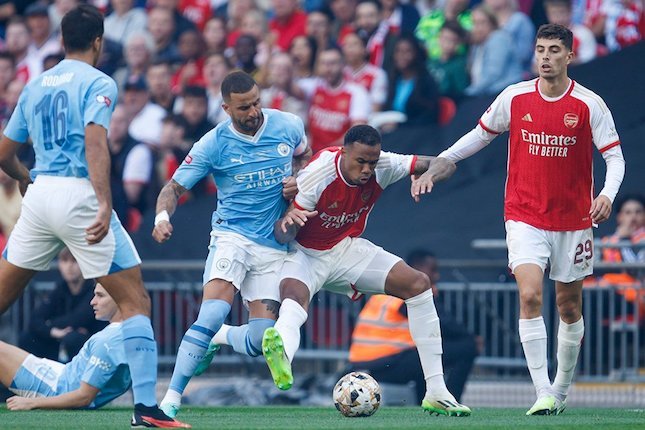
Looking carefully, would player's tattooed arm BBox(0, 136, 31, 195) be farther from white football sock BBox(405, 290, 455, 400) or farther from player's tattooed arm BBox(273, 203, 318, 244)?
white football sock BBox(405, 290, 455, 400)

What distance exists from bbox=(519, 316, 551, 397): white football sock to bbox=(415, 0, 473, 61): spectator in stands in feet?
24.7

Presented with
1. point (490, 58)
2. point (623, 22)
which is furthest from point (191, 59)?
point (623, 22)

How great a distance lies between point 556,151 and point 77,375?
4.12 meters

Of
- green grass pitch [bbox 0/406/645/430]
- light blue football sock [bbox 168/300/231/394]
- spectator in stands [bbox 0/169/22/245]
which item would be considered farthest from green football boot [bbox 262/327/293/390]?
spectator in stands [bbox 0/169/22/245]

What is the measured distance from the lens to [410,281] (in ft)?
34.0

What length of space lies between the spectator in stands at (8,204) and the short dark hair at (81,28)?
791cm

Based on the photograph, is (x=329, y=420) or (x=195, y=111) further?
(x=195, y=111)

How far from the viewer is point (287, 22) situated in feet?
62.8

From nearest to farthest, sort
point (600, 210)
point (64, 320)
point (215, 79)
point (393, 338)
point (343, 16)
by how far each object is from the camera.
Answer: point (600, 210), point (64, 320), point (393, 338), point (215, 79), point (343, 16)

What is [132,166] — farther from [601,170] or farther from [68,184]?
[68,184]

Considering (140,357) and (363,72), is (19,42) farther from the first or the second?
(140,357)

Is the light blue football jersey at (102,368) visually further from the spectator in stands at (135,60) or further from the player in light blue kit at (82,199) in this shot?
the spectator in stands at (135,60)

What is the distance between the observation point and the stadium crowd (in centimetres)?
1648

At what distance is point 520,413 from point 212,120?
7947 millimetres
